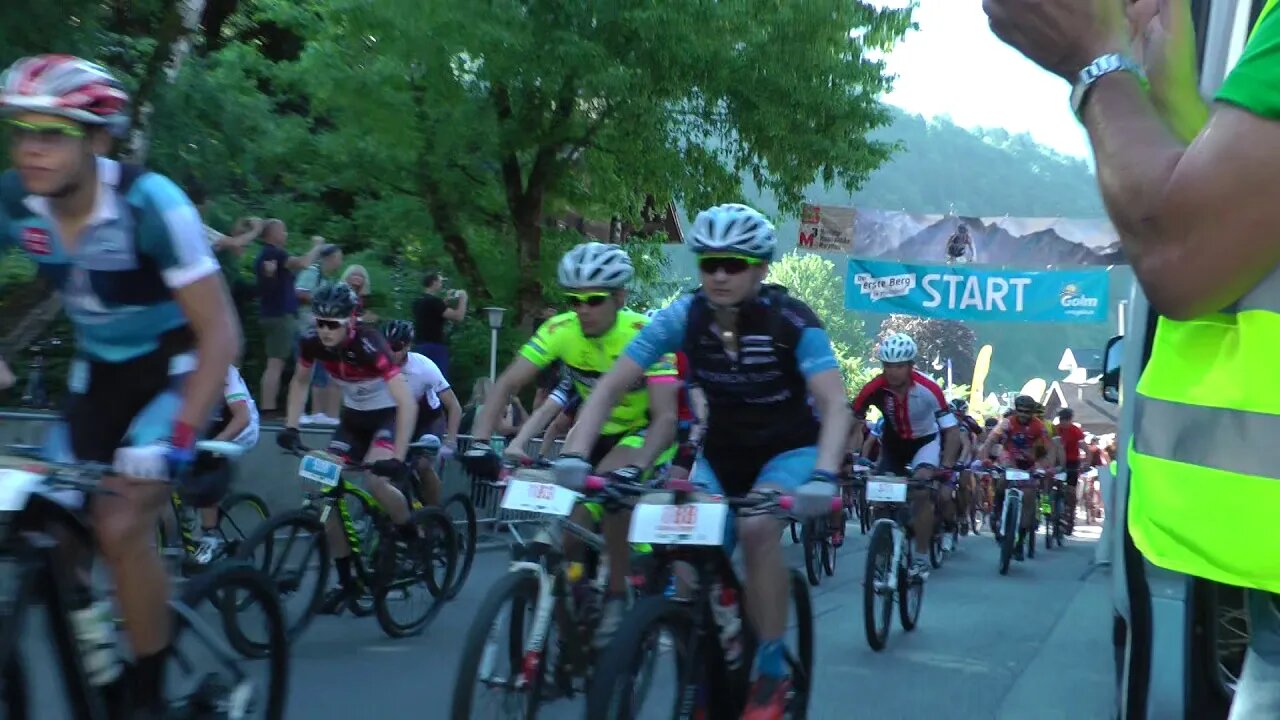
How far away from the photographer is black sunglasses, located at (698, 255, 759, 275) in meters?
5.52

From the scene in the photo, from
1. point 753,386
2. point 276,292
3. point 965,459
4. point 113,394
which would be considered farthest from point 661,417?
point 965,459

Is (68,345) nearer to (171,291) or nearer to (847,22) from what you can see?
(171,291)

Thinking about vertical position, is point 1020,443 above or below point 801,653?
above

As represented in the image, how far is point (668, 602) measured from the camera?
191 inches

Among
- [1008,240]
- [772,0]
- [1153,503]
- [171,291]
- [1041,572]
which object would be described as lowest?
[1041,572]

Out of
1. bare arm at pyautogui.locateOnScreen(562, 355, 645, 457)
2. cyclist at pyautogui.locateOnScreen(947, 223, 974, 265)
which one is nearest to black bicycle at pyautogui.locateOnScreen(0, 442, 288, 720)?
bare arm at pyautogui.locateOnScreen(562, 355, 645, 457)

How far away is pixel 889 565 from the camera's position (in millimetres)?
10094

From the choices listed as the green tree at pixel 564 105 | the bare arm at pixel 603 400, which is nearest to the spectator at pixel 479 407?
the green tree at pixel 564 105

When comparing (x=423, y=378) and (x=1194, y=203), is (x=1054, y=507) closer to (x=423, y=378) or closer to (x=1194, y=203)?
(x=423, y=378)

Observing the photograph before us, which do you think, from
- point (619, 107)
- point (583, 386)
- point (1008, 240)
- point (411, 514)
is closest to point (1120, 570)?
point (583, 386)

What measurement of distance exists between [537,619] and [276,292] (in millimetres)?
9241

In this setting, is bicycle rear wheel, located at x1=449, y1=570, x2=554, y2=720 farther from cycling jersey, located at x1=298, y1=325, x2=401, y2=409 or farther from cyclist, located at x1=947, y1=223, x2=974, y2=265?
cyclist, located at x1=947, y1=223, x2=974, y2=265

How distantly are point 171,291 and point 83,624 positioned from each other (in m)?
0.87

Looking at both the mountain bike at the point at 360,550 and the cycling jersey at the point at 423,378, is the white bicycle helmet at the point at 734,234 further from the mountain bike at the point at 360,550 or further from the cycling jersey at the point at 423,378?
the cycling jersey at the point at 423,378
